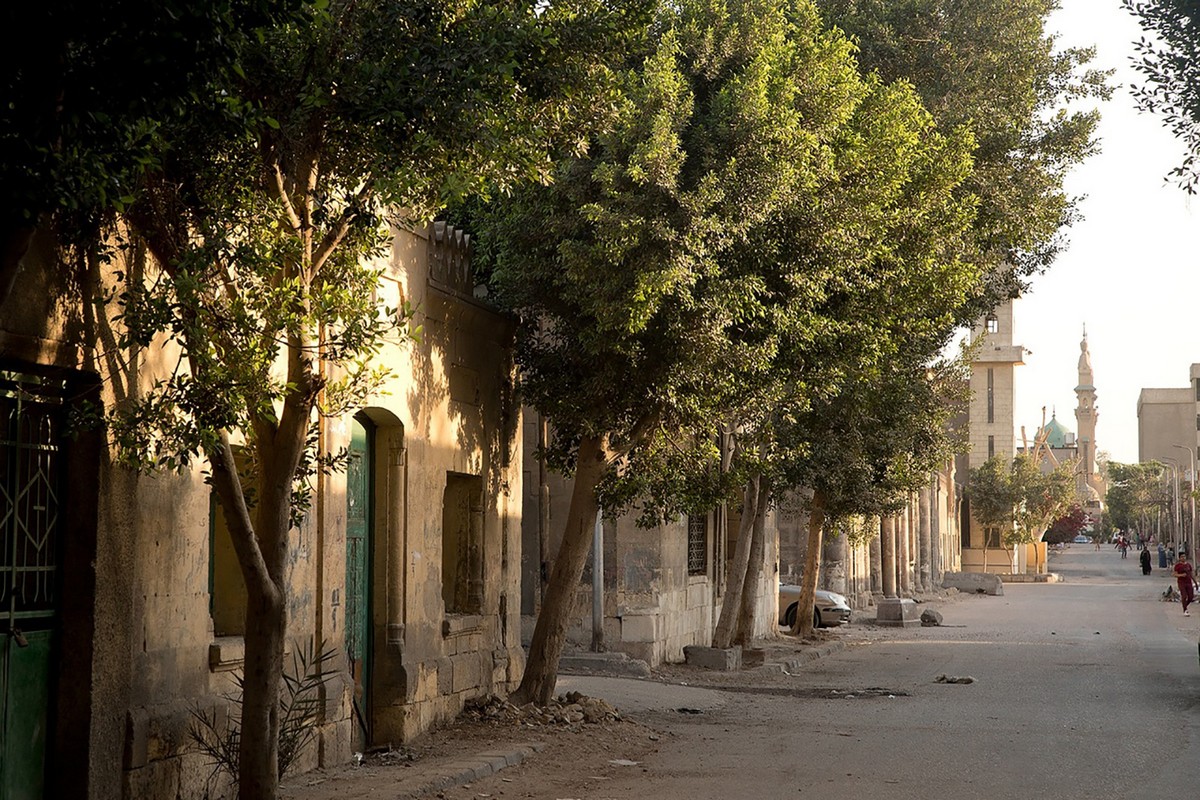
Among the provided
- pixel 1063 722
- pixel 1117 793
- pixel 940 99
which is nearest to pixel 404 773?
pixel 1117 793

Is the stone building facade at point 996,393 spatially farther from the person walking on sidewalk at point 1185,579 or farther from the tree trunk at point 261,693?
the tree trunk at point 261,693

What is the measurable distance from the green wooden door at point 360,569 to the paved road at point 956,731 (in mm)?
2668

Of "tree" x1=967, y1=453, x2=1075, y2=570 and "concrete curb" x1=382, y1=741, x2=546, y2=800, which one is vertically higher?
"tree" x1=967, y1=453, x2=1075, y2=570

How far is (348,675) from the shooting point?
11859 mm

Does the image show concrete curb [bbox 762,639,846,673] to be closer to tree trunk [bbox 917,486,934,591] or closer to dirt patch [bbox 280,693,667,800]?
dirt patch [bbox 280,693,667,800]

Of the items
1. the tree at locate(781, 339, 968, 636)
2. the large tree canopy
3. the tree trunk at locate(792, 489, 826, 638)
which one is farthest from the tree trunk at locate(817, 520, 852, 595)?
the large tree canopy

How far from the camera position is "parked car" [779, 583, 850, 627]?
1316 inches

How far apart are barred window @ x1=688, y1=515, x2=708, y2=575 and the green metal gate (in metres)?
17.4

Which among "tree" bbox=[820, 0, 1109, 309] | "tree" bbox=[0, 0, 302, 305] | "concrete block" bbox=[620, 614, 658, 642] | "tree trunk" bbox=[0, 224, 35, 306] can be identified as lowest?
"concrete block" bbox=[620, 614, 658, 642]

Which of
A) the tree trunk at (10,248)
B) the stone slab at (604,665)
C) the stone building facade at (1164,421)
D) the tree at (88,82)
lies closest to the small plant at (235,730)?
the tree trunk at (10,248)

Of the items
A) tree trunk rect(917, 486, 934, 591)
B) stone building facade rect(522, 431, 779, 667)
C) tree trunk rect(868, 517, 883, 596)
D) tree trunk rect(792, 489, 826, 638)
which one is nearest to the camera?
stone building facade rect(522, 431, 779, 667)

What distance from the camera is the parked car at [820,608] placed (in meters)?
33.4

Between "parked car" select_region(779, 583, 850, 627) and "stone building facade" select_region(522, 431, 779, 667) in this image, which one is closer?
"stone building facade" select_region(522, 431, 779, 667)

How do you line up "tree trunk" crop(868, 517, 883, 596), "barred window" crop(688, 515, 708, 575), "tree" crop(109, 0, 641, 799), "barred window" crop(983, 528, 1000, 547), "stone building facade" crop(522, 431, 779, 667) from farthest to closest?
1. "barred window" crop(983, 528, 1000, 547)
2. "tree trunk" crop(868, 517, 883, 596)
3. "barred window" crop(688, 515, 708, 575)
4. "stone building facade" crop(522, 431, 779, 667)
5. "tree" crop(109, 0, 641, 799)
